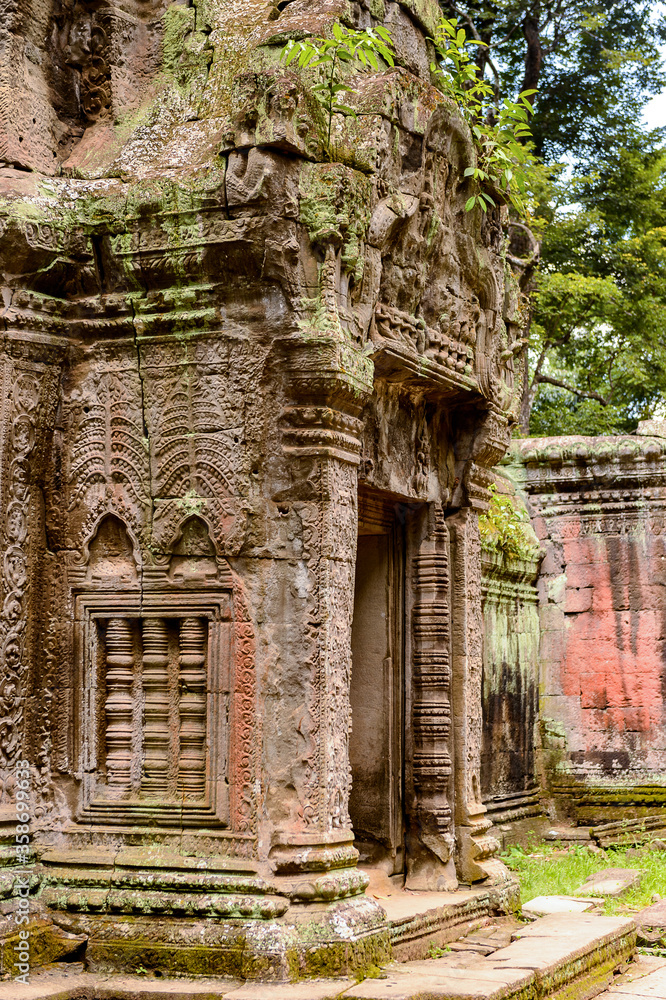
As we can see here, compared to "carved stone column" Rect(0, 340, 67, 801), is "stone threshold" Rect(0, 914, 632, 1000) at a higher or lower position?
lower

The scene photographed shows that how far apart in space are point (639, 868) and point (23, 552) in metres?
6.00

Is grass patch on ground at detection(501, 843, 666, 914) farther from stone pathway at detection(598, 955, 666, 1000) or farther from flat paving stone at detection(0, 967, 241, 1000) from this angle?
flat paving stone at detection(0, 967, 241, 1000)

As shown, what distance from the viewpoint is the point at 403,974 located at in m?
5.10

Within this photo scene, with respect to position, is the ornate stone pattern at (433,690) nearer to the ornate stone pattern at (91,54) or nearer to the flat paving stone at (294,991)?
the flat paving stone at (294,991)

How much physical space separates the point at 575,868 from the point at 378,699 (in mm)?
3516

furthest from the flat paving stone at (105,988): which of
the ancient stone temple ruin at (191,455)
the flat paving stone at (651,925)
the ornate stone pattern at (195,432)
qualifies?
the flat paving stone at (651,925)

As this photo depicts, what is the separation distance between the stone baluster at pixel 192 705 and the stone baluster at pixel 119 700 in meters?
0.27

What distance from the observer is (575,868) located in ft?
31.4

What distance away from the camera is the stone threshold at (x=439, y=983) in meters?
4.73

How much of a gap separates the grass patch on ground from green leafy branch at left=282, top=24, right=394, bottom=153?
194 inches

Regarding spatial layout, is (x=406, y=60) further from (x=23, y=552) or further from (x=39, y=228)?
(x=23, y=552)

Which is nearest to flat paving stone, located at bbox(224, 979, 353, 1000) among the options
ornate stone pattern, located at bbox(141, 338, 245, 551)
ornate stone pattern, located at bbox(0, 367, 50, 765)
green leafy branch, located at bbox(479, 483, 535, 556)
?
ornate stone pattern, located at bbox(0, 367, 50, 765)

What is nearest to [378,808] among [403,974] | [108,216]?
[403,974]

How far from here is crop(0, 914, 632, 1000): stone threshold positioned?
4727mm
